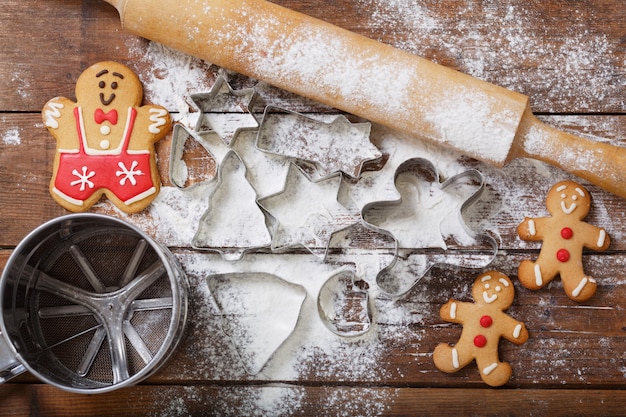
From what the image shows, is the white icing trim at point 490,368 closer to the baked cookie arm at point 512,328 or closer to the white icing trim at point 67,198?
the baked cookie arm at point 512,328

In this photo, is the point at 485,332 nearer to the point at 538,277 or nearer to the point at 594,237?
the point at 538,277

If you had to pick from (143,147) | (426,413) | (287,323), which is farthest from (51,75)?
(426,413)

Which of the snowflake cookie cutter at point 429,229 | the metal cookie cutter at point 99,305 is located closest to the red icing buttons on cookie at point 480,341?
the snowflake cookie cutter at point 429,229

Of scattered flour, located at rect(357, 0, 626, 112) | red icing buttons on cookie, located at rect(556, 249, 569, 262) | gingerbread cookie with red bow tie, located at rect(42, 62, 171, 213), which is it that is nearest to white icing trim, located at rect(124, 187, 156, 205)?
gingerbread cookie with red bow tie, located at rect(42, 62, 171, 213)

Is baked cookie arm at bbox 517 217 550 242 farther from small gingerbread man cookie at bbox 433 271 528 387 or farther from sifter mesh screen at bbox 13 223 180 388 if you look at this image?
sifter mesh screen at bbox 13 223 180 388

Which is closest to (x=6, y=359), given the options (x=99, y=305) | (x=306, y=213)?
(x=99, y=305)

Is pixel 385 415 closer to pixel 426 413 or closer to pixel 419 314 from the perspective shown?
pixel 426 413
